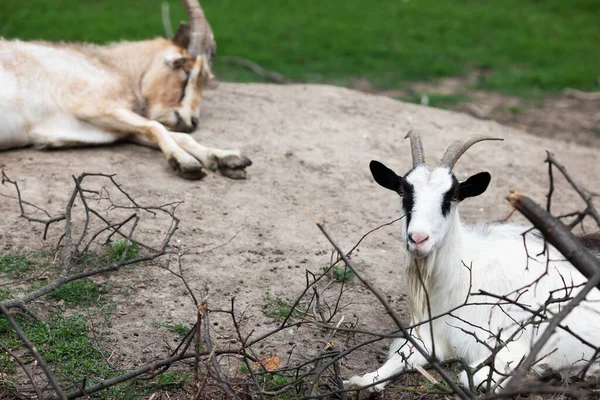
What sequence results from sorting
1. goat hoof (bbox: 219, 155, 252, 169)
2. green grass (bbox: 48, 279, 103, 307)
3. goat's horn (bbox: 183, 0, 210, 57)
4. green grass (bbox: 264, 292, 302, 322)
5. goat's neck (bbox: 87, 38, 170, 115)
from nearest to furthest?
green grass (bbox: 48, 279, 103, 307), green grass (bbox: 264, 292, 302, 322), goat hoof (bbox: 219, 155, 252, 169), goat's neck (bbox: 87, 38, 170, 115), goat's horn (bbox: 183, 0, 210, 57)

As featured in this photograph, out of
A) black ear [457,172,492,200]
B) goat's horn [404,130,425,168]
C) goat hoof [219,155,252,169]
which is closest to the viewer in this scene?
black ear [457,172,492,200]

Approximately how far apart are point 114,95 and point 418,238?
4407 millimetres

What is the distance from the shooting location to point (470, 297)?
463 cm

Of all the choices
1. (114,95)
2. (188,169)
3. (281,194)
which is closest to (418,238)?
(281,194)

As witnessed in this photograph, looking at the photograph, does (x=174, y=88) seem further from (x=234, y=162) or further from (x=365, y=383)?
(x=365, y=383)

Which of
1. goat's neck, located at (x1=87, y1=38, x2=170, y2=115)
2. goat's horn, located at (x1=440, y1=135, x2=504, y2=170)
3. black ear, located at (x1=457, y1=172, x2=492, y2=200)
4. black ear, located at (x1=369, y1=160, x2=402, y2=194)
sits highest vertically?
goat's horn, located at (x1=440, y1=135, x2=504, y2=170)

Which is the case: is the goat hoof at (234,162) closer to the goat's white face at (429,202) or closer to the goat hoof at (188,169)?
the goat hoof at (188,169)

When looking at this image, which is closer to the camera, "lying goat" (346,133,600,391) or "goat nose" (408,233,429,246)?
"goat nose" (408,233,429,246)

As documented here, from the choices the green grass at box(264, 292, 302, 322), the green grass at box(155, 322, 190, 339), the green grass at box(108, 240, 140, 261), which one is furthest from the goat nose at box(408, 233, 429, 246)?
the green grass at box(108, 240, 140, 261)

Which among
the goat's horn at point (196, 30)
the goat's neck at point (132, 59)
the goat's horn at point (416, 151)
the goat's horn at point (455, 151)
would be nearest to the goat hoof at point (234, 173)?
the goat's neck at point (132, 59)

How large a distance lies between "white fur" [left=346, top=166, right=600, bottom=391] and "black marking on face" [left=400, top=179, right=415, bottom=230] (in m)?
0.02

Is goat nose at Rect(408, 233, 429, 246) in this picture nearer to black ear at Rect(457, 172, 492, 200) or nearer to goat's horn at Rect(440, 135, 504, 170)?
black ear at Rect(457, 172, 492, 200)

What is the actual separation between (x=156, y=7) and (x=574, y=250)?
47.4 ft

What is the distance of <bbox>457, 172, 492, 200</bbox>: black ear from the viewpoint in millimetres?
4488
